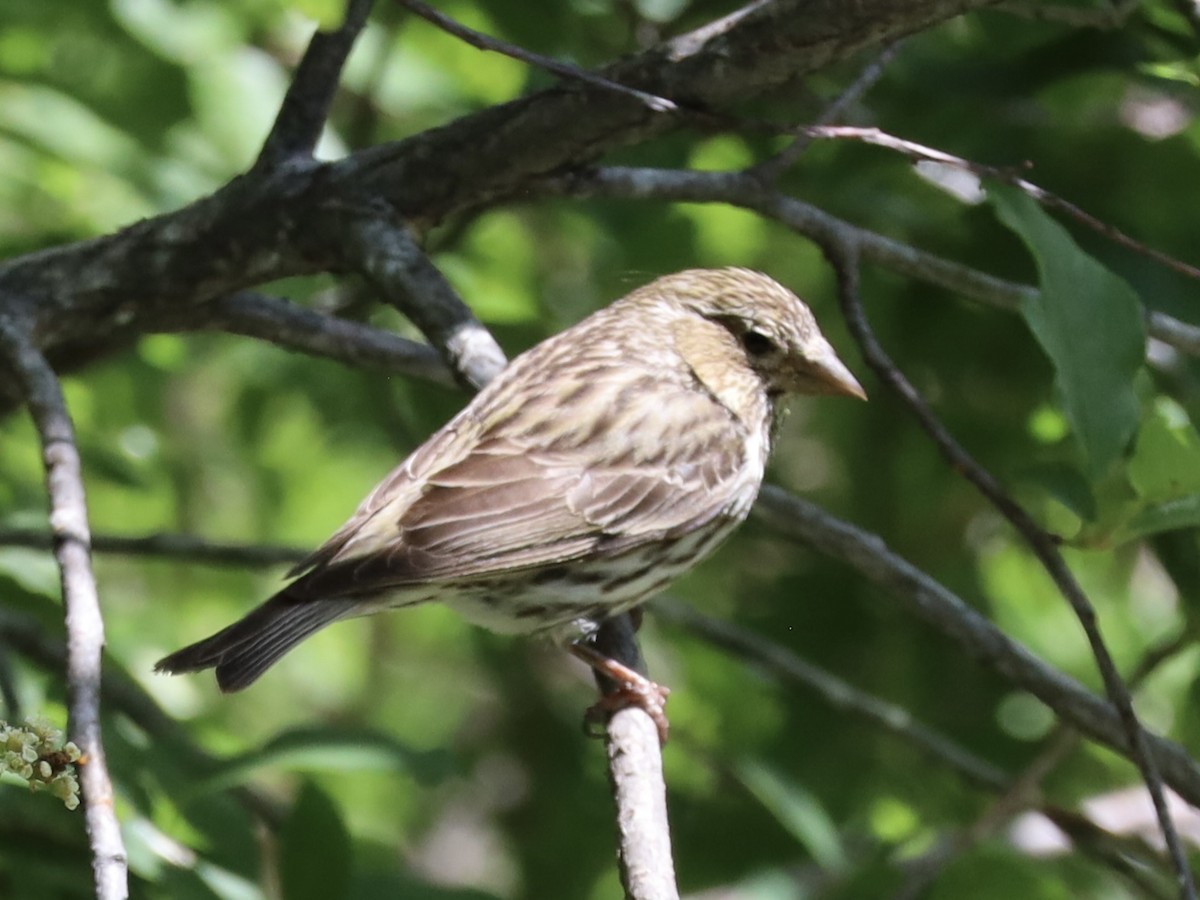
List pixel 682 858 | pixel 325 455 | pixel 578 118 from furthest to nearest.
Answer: pixel 325 455 → pixel 682 858 → pixel 578 118

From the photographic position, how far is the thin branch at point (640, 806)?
2.39 metres

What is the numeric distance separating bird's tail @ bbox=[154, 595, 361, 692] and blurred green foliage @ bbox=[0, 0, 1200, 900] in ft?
A: 0.57

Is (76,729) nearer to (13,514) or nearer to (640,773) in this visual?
(640,773)

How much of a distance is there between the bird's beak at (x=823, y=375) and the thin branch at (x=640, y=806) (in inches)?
40.8

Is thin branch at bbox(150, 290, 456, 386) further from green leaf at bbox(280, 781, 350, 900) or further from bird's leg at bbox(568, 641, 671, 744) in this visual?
green leaf at bbox(280, 781, 350, 900)

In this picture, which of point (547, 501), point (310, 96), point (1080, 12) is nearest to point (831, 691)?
point (547, 501)

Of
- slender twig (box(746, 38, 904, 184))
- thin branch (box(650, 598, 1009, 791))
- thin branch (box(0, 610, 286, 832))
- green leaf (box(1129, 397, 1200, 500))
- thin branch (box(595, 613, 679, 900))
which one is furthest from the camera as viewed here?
thin branch (box(650, 598, 1009, 791))

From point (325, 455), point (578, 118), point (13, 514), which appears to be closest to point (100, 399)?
point (13, 514)

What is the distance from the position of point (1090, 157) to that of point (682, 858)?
2.06 meters

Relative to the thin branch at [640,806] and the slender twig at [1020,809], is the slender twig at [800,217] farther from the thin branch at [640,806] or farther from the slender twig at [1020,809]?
the thin branch at [640,806]

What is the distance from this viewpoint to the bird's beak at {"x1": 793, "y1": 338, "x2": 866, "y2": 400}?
3.65 metres

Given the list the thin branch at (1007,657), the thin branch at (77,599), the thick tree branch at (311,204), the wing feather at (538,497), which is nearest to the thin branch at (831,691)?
the wing feather at (538,497)

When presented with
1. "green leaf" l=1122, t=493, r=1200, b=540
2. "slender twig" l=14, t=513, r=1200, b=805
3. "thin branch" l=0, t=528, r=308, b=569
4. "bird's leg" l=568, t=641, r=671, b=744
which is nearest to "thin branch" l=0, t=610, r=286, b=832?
"thin branch" l=0, t=528, r=308, b=569

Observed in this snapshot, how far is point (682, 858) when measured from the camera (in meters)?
4.27
